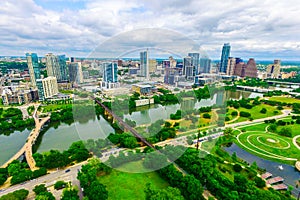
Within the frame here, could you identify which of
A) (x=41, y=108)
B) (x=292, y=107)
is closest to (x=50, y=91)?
(x=41, y=108)

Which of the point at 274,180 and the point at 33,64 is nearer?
the point at 274,180

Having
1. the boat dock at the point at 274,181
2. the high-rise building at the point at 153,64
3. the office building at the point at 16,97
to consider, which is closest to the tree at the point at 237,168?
the boat dock at the point at 274,181

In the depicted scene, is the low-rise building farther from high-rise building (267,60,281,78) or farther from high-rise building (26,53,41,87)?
high-rise building (267,60,281,78)

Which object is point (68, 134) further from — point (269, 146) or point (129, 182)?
point (269, 146)

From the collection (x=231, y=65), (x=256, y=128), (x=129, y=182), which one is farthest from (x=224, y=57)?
(x=129, y=182)

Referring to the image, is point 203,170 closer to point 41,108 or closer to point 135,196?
point 135,196

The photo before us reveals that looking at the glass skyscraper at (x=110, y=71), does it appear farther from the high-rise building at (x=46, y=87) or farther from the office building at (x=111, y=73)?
the high-rise building at (x=46, y=87)
